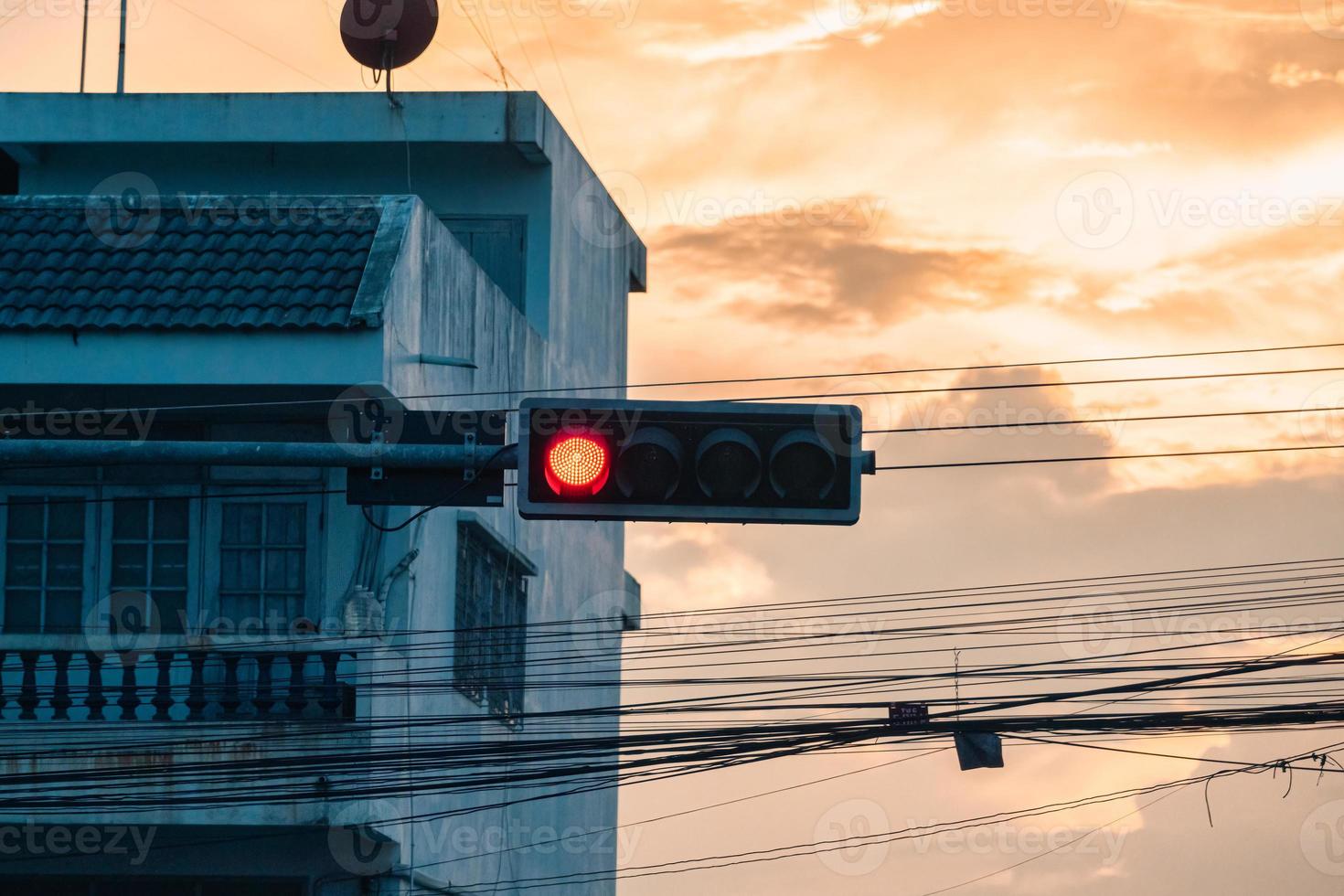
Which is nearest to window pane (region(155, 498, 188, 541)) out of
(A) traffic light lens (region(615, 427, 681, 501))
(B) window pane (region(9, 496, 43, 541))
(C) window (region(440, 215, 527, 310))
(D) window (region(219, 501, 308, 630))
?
(D) window (region(219, 501, 308, 630))

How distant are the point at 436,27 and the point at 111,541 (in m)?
9.57

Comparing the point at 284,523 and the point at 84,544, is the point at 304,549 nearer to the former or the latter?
the point at 284,523

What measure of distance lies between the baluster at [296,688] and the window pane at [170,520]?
71.5 inches

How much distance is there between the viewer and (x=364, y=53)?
80.9 ft

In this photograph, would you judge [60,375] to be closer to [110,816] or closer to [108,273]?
[108,273]

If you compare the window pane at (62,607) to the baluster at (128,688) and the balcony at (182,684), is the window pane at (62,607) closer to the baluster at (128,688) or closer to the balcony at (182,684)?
the balcony at (182,684)

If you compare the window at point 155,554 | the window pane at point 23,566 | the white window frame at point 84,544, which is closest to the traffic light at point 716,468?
the window at point 155,554

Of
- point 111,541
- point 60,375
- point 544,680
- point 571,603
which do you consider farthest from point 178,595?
point 571,603

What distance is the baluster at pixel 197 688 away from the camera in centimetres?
1680

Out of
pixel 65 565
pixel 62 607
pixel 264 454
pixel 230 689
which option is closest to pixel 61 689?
pixel 62 607

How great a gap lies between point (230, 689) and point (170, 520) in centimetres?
195

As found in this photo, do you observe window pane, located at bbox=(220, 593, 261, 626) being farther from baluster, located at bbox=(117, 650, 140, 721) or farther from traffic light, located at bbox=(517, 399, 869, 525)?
traffic light, located at bbox=(517, 399, 869, 525)

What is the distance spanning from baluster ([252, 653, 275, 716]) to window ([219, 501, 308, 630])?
0.75 m

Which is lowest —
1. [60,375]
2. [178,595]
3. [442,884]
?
[442,884]
